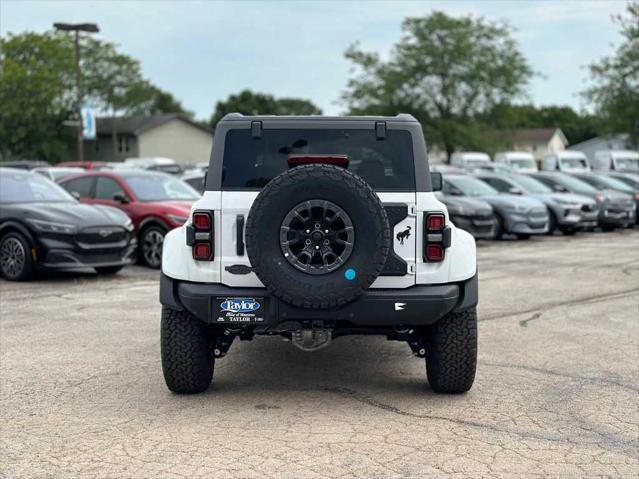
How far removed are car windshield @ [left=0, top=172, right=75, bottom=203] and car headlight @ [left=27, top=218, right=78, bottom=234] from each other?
2.60ft

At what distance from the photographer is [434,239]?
18.7 feet

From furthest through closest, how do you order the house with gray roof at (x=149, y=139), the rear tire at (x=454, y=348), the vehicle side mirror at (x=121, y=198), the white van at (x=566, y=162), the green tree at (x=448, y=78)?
the house with gray roof at (x=149, y=139), the green tree at (x=448, y=78), the white van at (x=566, y=162), the vehicle side mirror at (x=121, y=198), the rear tire at (x=454, y=348)

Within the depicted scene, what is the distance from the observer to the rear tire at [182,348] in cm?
587

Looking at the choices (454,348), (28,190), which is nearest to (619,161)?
(28,190)

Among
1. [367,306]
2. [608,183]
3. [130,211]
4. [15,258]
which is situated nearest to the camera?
[367,306]

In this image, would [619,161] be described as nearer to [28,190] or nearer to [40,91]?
[28,190]

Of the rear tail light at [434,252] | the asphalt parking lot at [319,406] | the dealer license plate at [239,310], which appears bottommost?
the asphalt parking lot at [319,406]

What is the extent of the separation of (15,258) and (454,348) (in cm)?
793

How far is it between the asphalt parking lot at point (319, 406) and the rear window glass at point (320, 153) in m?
1.41

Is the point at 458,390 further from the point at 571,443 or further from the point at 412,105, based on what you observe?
the point at 412,105

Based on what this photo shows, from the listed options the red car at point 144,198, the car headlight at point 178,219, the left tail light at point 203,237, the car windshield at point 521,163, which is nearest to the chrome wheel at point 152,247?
the red car at point 144,198

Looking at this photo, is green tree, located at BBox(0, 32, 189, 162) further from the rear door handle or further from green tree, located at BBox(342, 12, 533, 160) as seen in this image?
the rear door handle

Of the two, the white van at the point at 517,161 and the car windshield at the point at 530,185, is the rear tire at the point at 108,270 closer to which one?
the car windshield at the point at 530,185

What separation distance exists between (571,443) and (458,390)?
1111 millimetres
